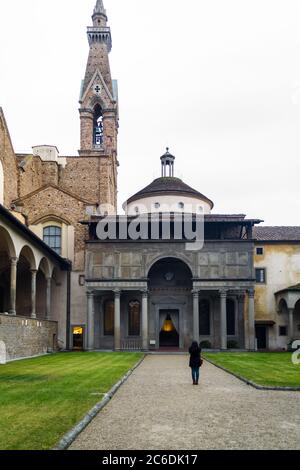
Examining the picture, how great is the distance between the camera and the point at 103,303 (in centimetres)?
4012

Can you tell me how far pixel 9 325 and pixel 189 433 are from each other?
1755 centimetres

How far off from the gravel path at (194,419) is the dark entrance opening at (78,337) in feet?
78.2

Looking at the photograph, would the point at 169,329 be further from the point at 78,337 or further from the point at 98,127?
the point at 98,127

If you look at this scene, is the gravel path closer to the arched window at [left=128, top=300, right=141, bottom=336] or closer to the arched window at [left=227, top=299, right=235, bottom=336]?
the arched window at [left=227, top=299, right=235, bottom=336]

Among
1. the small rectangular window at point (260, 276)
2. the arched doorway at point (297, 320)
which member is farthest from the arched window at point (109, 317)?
the arched doorway at point (297, 320)

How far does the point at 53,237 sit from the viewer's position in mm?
41500

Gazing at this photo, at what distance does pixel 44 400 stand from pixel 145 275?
82.1ft

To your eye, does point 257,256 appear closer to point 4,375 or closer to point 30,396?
point 4,375

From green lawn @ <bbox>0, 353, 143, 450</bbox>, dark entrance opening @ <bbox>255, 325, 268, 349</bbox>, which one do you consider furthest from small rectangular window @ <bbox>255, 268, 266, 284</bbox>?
green lawn @ <bbox>0, 353, 143, 450</bbox>

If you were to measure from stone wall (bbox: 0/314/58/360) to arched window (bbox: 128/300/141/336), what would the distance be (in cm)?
644

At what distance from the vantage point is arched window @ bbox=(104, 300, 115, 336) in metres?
39.7

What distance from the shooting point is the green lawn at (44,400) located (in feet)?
27.8

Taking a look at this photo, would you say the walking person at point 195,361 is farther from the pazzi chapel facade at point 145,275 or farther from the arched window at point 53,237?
the arched window at point 53,237
